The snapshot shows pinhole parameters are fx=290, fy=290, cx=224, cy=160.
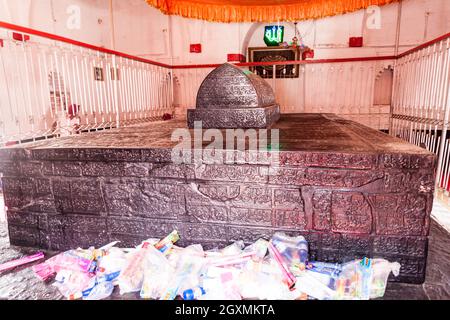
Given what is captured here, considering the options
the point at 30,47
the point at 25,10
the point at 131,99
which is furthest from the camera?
the point at 25,10

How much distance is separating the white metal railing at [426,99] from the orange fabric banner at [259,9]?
1829 millimetres

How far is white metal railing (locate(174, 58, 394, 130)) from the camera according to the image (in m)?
4.63

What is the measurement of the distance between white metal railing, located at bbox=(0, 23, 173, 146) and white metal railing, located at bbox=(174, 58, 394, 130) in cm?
64

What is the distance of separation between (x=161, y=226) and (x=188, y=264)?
0.91 feet

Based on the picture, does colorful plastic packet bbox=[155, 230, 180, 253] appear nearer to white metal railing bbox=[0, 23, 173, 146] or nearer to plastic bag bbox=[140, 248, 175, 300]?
plastic bag bbox=[140, 248, 175, 300]

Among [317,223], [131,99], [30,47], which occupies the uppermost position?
[30,47]

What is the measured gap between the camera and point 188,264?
4.25 ft

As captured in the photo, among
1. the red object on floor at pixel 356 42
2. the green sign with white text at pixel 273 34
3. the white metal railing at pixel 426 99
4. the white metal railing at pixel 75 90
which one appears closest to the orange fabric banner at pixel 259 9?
the green sign with white text at pixel 273 34

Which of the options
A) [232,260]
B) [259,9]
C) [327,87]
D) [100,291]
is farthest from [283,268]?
[259,9]

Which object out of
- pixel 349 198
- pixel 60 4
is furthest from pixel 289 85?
pixel 349 198

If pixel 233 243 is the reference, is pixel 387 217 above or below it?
above
